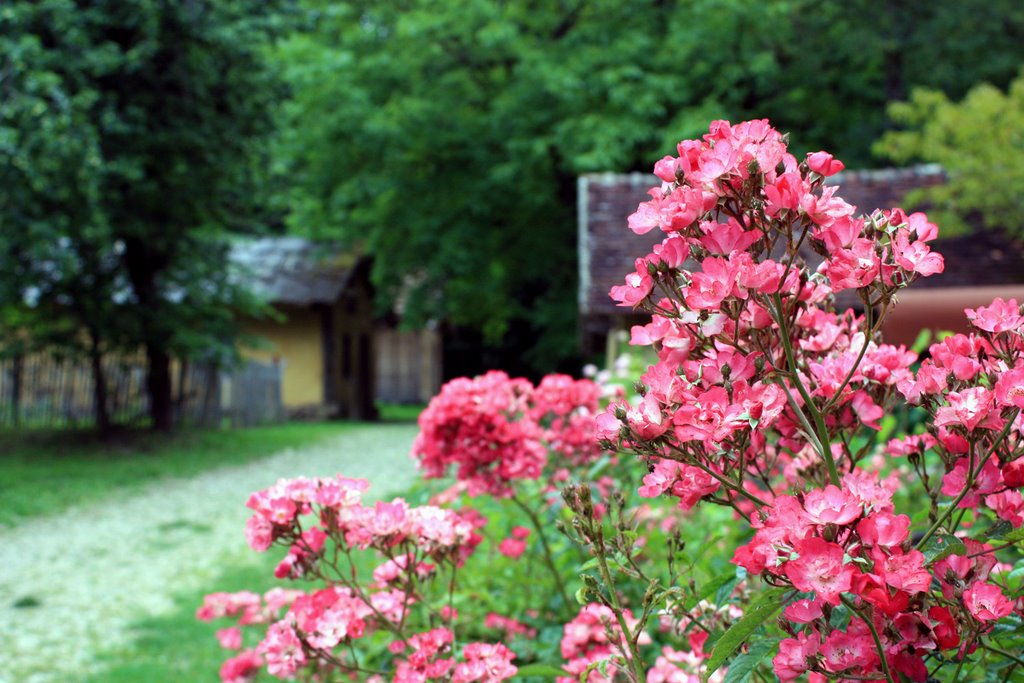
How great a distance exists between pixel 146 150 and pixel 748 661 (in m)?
13.3

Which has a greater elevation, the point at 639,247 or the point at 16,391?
the point at 639,247

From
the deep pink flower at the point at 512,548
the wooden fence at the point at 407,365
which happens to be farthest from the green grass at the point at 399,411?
the deep pink flower at the point at 512,548

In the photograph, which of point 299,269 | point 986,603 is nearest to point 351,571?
point 986,603

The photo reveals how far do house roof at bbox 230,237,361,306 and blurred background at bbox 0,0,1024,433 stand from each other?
0.06 metres

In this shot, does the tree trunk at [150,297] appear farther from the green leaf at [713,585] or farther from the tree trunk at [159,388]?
the green leaf at [713,585]

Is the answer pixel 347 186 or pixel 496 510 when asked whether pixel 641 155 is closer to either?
pixel 347 186

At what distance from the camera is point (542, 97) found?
56.0 feet

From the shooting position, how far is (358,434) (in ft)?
59.3

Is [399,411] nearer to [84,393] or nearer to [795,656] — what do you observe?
[84,393]

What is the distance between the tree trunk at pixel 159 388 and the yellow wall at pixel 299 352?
654 centimetres

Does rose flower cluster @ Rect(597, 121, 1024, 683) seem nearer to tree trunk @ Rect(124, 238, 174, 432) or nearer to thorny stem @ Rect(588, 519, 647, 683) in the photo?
thorny stem @ Rect(588, 519, 647, 683)

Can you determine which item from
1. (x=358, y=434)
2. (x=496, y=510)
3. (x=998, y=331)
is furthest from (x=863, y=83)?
(x=998, y=331)

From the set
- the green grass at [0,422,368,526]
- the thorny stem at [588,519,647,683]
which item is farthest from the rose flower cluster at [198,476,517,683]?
the green grass at [0,422,368,526]

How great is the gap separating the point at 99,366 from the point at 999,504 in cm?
1463
